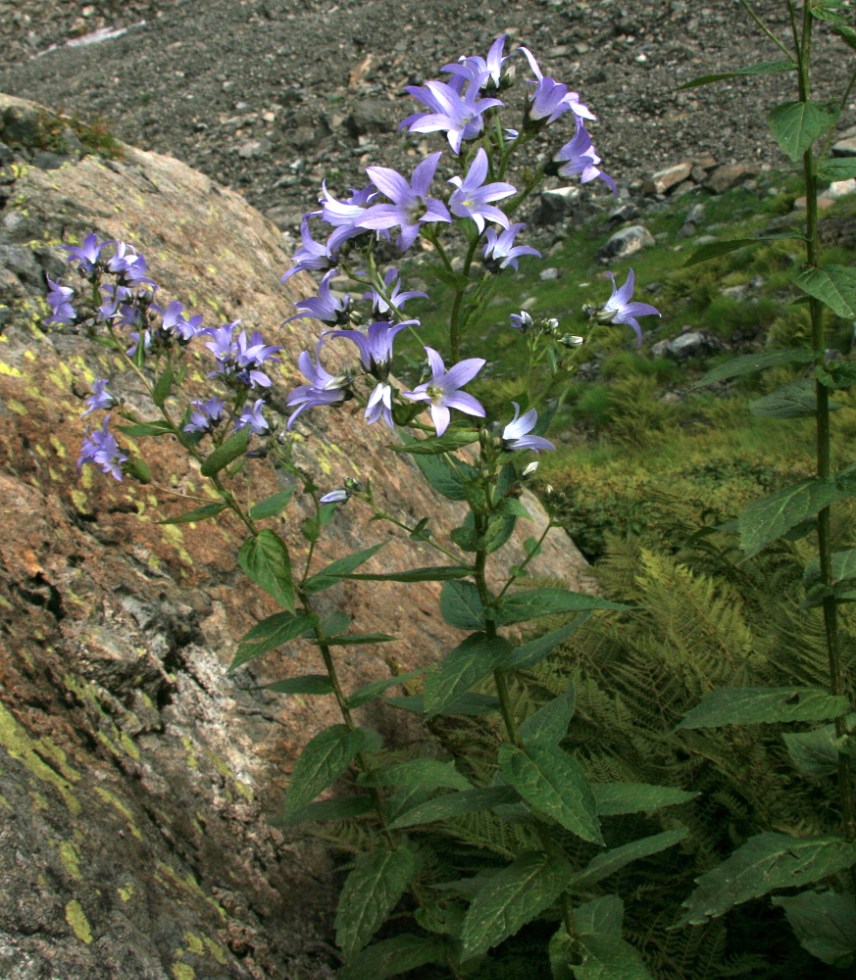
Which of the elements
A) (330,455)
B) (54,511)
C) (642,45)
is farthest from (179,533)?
(642,45)

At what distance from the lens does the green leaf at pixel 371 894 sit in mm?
1840

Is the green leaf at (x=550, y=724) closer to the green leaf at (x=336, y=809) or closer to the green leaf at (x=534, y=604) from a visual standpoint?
the green leaf at (x=534, y=604)

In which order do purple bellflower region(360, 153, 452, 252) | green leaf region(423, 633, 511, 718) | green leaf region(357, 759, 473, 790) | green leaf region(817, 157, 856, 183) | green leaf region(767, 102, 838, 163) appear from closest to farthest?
purple bellflower region(360, 153, 452, 252), green leaf region(423, 633, 511, 718), green leaf region(767, 102, 838, 163), green leaf region(817, 157, 856, 183), green leaf region(357, 759, 473, 790)

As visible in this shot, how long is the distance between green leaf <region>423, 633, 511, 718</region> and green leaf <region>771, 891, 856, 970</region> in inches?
35.6

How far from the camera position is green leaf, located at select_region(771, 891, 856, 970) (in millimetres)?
1851

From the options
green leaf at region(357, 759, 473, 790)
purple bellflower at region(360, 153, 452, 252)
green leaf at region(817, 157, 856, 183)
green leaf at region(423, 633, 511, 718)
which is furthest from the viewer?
green leaf at region(357, 759, 473, 790)

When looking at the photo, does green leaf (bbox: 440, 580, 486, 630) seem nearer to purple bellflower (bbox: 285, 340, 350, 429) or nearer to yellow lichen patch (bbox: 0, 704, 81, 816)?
purple bellflower (bbox: 285, 340, 350, 429)

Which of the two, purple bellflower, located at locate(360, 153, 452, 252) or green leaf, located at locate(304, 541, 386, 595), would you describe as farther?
green leaf, located at locate(304, 541, 386, 595)

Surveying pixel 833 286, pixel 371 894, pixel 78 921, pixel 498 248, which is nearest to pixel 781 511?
pixel 833 286

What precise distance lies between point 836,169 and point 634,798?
4.25ft

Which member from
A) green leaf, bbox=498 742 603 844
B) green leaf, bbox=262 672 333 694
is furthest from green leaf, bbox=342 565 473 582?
green leaf, bbox=262 672 333 694

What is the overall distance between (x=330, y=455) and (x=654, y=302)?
732cm

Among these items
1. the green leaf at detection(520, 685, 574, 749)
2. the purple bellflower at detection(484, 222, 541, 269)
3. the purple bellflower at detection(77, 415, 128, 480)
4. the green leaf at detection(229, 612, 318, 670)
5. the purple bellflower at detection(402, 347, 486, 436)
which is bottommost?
the green leaf at detection(520, 685, 574, 749)

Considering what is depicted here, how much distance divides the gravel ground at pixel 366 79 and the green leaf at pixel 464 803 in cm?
1489
